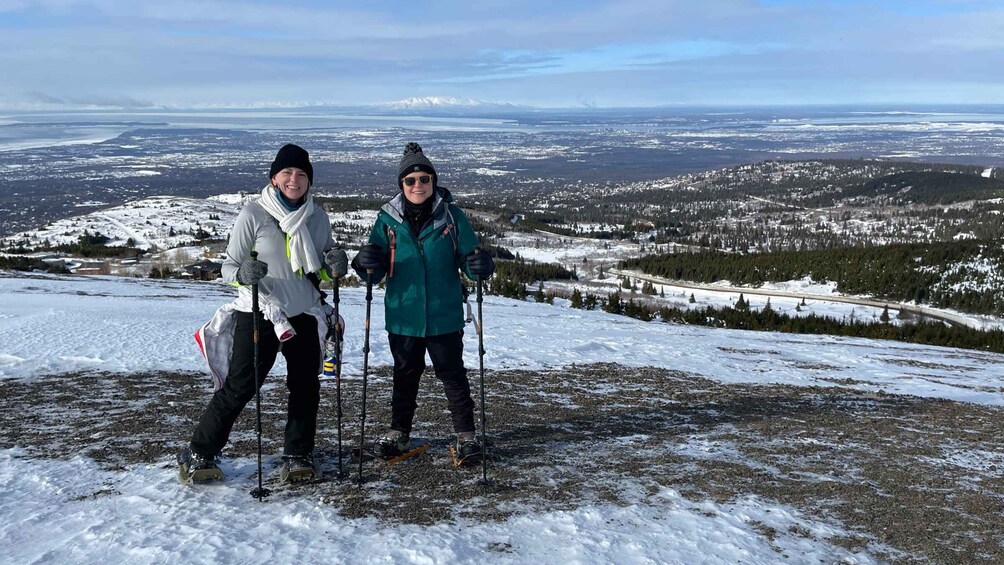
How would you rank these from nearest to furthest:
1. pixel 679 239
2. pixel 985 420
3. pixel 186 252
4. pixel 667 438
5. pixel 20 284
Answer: pixel 667 438 < pixel 985 420 < pixel 20 284 < pixel 186 252 < pixel 679 239

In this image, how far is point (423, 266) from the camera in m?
6.22

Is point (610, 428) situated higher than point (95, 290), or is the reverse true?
point (610, 428)

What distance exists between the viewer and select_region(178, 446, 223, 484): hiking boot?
18.5 ft

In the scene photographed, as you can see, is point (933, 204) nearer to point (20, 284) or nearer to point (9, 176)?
point (20, 284)

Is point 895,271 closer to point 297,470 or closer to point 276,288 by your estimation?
point 297,470

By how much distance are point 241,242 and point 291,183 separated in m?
0.62

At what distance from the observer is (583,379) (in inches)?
462

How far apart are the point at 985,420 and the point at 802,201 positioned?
576ft

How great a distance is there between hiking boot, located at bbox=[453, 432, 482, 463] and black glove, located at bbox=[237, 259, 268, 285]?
94.4 inches

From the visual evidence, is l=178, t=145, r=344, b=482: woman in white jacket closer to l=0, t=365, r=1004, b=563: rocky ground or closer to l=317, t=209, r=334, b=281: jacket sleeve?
l=317, t=209, r=334, b=281: jacket sleeve

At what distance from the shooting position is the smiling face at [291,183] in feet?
18.6

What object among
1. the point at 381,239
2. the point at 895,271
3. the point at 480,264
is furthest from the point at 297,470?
the point at 895,271

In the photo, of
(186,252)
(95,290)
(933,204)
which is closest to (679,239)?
(933,204)

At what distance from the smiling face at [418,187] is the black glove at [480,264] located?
66 cm
